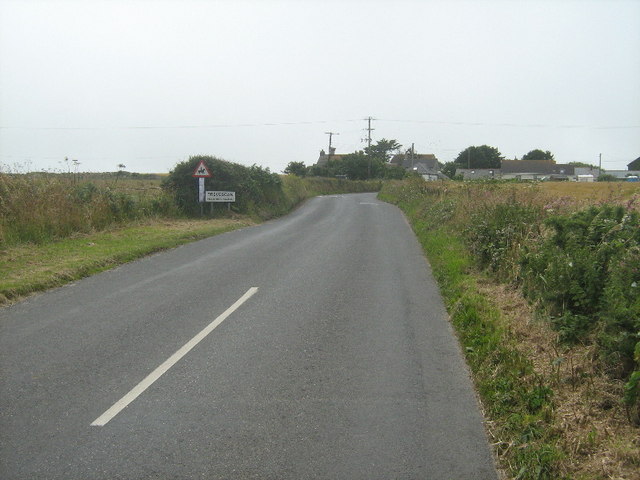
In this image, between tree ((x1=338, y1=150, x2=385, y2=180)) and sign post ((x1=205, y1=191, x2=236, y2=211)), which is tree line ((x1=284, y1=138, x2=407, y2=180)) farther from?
sign post ((x1=205, y1=191, x2=236, y2=211))

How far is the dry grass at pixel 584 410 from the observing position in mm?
3713

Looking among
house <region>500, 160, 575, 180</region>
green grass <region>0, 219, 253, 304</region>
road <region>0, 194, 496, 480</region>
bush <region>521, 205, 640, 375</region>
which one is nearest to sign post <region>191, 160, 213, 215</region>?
green grass <region>0, 219, 253, 304</region>

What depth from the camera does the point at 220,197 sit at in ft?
83.1

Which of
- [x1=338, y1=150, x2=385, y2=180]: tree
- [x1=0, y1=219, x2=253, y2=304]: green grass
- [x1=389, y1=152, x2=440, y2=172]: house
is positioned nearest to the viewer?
[x1=0, y1=219, x2=253, y2=304]: green grass

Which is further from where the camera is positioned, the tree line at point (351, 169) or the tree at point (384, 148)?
the tree at point (384, 148)

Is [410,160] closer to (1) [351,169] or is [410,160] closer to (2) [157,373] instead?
(1) [351,169]

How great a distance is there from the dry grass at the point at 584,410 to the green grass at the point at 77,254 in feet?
25.4

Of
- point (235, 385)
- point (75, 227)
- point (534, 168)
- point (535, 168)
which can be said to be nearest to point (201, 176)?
point (75, 227)

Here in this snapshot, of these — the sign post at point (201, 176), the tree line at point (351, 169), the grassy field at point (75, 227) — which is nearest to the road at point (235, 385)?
the grassy field at point (75, 227)

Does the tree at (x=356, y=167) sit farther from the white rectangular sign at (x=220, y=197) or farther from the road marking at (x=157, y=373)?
the road marking at (x=157, y=373)

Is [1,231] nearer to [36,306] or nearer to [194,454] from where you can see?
[36,306]

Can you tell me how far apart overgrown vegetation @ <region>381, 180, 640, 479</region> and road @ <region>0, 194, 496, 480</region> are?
0.29 m

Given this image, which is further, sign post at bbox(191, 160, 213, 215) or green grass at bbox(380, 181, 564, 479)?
sign post at bbox(191, 160, 213, 215)

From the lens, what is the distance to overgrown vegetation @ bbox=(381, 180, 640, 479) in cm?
413
